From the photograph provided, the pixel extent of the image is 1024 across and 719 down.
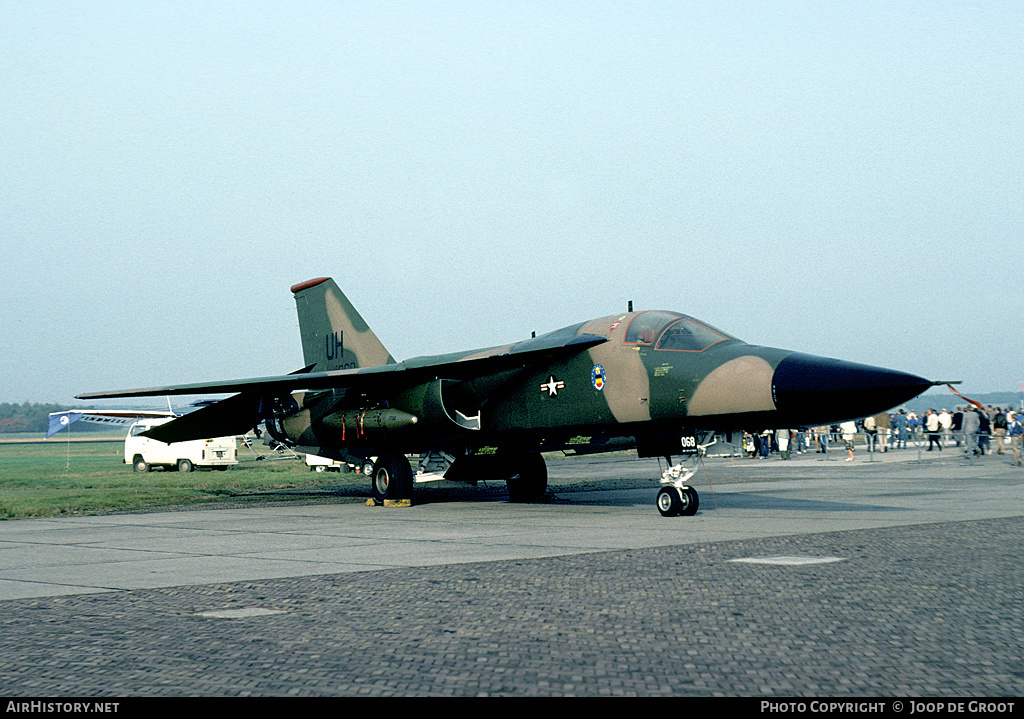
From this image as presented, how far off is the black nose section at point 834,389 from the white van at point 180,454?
88.7ft

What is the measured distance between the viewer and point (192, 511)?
17.8 meters

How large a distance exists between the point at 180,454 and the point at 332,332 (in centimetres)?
1685

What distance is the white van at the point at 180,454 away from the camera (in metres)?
36.3

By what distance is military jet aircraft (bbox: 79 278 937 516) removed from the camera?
13467 mm

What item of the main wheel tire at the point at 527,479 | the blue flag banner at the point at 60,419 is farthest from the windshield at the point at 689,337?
the blue flag banner at the point at 60,419

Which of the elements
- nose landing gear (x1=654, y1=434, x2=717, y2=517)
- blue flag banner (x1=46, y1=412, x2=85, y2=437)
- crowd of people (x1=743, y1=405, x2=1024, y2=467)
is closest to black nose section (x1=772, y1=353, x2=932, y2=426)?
nose landing gear (x1=654, y1=434, x2=717, y2=517)

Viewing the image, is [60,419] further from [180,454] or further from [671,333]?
[671,333]

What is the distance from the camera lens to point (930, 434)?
41750 millimetres

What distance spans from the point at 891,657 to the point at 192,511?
47.9 feet

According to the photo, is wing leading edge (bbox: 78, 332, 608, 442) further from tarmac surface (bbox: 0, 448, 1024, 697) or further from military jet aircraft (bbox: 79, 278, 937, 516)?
tarmac surface (bbox: 0, 448, 1024, 697)

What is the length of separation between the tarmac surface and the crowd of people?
19.7 m

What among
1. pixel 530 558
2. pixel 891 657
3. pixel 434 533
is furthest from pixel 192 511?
pixel 891 657

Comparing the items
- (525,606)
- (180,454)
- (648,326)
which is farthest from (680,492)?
(180,454)
